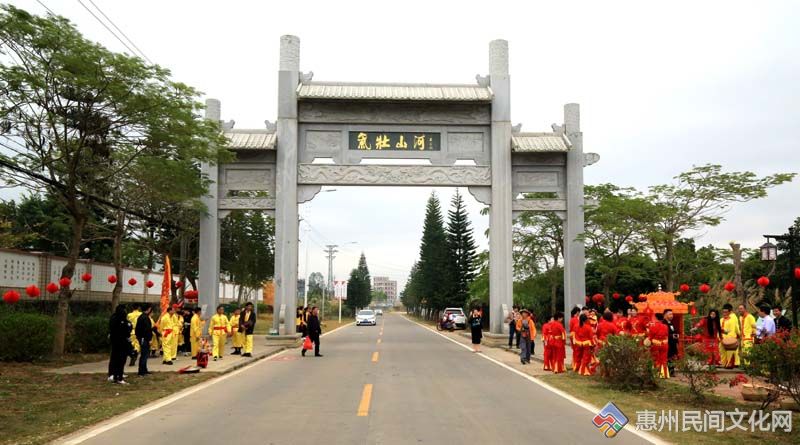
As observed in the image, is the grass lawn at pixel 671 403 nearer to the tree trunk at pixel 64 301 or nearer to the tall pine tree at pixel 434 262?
the tree trunk at pixel 64 301

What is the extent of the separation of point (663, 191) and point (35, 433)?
2294 centimetres

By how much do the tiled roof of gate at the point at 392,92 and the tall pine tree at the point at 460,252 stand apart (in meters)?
37.8

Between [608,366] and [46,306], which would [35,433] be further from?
[46,306]

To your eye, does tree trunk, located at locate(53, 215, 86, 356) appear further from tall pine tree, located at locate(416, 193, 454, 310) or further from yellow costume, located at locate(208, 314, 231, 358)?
tall pine tree, located at locate(416, 193, 454, 310)

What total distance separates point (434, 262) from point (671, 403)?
62.9 m

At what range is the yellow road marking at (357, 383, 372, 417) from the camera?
412 inches

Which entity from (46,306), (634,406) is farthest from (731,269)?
(46,306)

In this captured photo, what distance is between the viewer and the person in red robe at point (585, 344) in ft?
52.5

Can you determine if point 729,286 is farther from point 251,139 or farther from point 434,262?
point 434,262

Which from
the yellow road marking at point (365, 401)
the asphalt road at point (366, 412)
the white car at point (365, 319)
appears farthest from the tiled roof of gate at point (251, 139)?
the white car at point (365, 319)

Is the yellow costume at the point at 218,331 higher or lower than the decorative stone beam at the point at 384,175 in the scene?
lower

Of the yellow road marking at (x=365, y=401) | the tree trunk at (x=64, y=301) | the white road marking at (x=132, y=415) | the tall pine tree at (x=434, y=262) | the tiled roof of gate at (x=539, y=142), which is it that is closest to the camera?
the white road marking at (x=132, y=415)

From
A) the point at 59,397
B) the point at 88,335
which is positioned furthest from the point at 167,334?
the point at 59,397

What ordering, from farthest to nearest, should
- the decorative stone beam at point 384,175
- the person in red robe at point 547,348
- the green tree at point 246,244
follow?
the green tree at point 246,244, the decorative stone beam at point 384,175, the person in red robe at point 547,348
